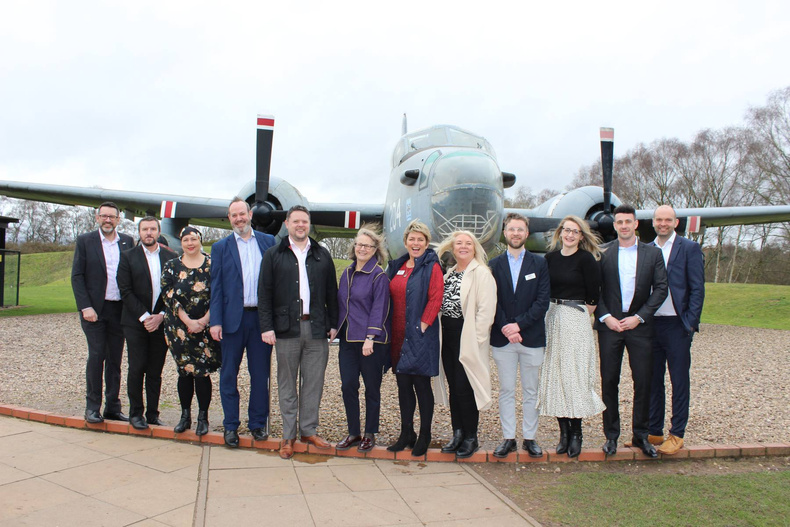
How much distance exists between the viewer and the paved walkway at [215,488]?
10.7 ft

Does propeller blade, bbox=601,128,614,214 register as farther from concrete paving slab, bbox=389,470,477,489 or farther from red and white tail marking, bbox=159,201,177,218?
red and white tail marking, bbox=159,201,177,218

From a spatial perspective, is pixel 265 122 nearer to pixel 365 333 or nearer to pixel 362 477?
pixel 365 333

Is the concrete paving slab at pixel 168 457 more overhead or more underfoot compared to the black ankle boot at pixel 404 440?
more underfoot

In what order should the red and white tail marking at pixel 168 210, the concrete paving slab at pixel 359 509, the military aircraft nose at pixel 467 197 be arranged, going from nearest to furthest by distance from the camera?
the concrete paving slab at pixel 359 509, the military aircraft nose at pixel 467 197, the red and white tail marking at pixel 168 210

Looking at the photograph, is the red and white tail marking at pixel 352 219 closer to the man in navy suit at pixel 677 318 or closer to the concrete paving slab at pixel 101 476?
the man in navy suit at pixel 677 318

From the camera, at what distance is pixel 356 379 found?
15.2ft

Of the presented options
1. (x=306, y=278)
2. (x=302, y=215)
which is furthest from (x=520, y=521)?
(x=302, y=215)

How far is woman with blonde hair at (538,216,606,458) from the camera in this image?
4.48 metres

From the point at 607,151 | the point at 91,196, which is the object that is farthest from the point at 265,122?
the point at 607,151

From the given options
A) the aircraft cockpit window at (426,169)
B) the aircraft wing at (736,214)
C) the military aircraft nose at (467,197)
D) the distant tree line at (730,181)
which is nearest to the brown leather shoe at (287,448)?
the military aircraft nose at (467,197)

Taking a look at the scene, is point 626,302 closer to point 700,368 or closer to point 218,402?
point 218,402

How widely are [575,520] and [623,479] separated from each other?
3.16 feet

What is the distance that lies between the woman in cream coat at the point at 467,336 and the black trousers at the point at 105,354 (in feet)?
10.9

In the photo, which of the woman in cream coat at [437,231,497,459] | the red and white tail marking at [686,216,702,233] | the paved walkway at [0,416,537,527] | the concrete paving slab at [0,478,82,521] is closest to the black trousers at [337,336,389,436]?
the paved walkway at [0,416,537,527]
